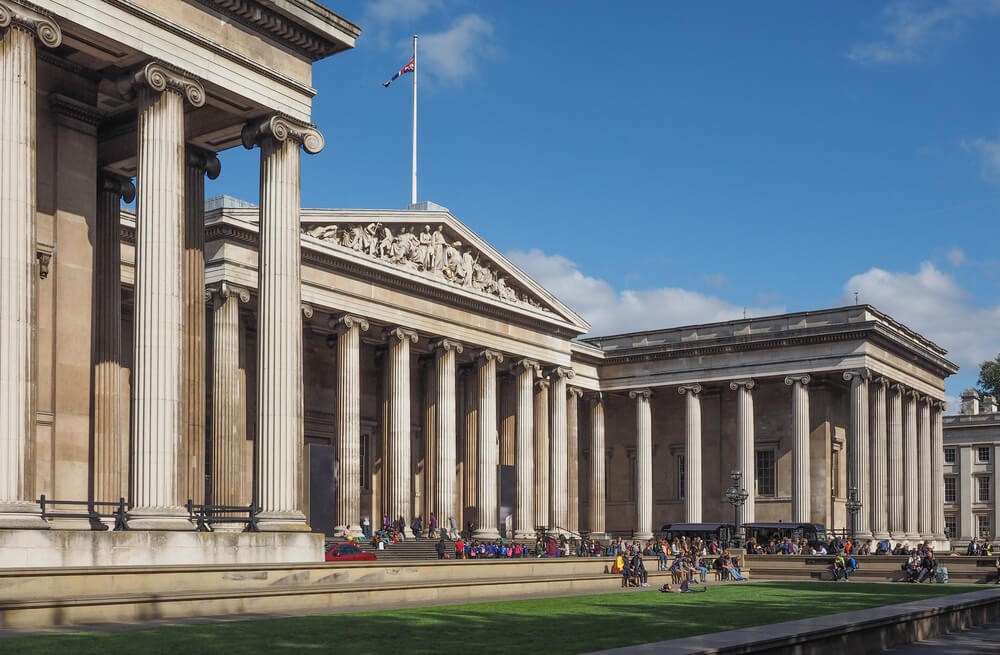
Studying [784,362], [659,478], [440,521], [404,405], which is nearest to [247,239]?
[404,405]

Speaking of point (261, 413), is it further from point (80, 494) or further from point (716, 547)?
point (716, 547)

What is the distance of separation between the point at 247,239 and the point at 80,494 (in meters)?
22.0

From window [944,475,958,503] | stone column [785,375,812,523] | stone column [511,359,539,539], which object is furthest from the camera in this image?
window [944,475,958,503]

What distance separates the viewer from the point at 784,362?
2751 inches

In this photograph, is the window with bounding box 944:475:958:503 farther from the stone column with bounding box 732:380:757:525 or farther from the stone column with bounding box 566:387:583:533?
the stone column with bounding box 566:387:583:533

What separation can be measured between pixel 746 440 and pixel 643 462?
7295 mm

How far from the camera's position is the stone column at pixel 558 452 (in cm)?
6750

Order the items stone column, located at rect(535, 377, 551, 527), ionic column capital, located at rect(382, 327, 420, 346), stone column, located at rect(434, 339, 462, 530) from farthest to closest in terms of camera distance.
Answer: stone column, located at rect(535, 377, 551, 527) → stone column, located at rect(434, 339, 462, 530) → ionic column capital, located at rect(382, 327, 420, 346)

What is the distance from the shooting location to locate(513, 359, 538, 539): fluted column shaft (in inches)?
2511

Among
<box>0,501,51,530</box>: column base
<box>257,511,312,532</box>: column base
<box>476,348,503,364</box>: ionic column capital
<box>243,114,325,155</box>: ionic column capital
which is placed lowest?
<box>257,511,312,532</box>: column base

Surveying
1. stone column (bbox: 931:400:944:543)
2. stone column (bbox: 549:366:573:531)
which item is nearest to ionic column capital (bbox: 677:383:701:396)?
stone column (bbox: 549:366:573:531)

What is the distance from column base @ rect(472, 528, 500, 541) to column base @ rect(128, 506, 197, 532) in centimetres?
3533

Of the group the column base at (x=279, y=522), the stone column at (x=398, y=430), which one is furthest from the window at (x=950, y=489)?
the column base at (x=279, y=522)

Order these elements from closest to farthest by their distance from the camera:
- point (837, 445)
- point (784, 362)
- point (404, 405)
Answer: point (404, 405), point (784, 362), point (837, 445)
